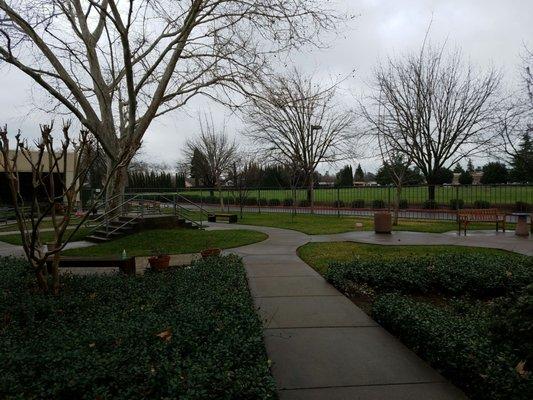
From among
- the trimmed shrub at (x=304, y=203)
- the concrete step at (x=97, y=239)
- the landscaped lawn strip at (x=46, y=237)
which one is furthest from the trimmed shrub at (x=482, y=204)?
the landscaped lawn strip at (x=46, y=237)

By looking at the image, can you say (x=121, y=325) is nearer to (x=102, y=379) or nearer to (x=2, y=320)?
(x=102, y=379)

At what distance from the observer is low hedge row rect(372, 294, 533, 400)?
2.95 m

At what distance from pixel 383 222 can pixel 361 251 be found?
4036 millimetres

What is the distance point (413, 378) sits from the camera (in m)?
→ 3.54

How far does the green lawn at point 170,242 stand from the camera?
38.5 feet

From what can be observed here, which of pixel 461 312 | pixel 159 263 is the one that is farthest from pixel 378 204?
pixel 461 312

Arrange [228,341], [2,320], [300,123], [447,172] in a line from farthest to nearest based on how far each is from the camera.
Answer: [447,172] < [300,123] < [2,320] < [228,341]

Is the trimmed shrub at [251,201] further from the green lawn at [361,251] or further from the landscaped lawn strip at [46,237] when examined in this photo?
the green lawn at [361,251]

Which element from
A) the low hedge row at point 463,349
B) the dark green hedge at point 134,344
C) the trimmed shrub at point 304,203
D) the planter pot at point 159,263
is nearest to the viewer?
the dark green hedge at point 134,344

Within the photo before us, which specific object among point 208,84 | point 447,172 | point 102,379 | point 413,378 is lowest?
point 413,378

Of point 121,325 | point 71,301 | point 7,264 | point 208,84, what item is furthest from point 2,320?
point 208,84

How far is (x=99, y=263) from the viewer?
23.5ft

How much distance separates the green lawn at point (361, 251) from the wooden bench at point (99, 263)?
146 inches

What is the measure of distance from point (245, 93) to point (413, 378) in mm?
11501
